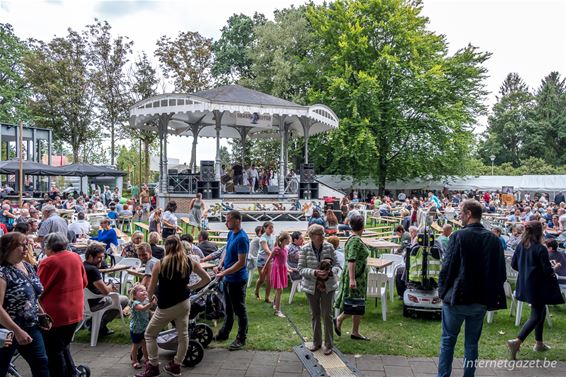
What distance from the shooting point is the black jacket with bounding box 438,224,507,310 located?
3654 mm

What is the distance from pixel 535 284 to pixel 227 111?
42.1 feet

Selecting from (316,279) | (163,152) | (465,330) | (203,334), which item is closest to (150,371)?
(203,334)

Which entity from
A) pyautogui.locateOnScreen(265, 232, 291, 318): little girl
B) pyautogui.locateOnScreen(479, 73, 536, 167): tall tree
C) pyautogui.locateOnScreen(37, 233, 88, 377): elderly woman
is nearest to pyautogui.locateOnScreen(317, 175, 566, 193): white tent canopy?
pyautogui.locateOnScreen(479, 73, 536, 167): tall tree

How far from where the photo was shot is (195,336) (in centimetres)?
510

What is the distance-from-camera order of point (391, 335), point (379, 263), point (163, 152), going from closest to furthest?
1. point (391, 335)
2. point (379, 263)
3. point (163, 152)

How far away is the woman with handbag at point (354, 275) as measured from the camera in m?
5.05

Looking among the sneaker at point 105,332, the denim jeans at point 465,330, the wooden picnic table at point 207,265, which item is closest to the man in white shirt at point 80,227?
the wooden picnic table at point 207,265

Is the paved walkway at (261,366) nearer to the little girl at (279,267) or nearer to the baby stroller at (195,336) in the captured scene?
the baby stroller at (195,336)

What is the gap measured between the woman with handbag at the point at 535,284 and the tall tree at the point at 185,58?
2909 centimetres

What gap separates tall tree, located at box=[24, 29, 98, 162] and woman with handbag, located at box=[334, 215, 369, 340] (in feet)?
101

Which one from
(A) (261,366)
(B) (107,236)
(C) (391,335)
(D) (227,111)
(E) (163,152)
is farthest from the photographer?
(E) (163,152)

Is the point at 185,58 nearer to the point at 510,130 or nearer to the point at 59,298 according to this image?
the point at 59,298

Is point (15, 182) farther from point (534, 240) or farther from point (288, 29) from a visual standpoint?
point (534, 240)

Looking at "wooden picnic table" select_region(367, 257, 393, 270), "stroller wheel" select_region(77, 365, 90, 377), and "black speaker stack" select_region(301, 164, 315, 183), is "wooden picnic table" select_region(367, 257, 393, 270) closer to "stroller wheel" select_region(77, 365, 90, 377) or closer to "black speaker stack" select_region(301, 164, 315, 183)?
"stroller wheel" select_region(77, 365, 90, 377)
